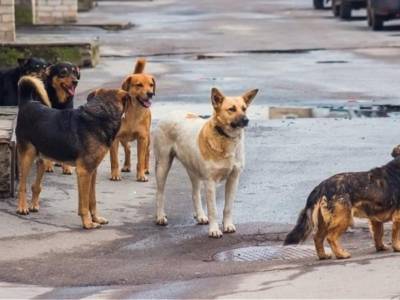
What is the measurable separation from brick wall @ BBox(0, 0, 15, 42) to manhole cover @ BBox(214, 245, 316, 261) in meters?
16.5

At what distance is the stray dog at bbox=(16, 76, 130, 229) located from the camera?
1116 cm

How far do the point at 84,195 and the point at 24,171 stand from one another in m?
0.77

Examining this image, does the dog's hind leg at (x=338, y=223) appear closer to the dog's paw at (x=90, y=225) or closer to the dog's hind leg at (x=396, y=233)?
the dog's hind leg at (x=396, y=233)

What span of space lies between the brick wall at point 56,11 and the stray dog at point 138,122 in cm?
2438

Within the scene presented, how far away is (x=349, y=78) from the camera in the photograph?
21.7 m

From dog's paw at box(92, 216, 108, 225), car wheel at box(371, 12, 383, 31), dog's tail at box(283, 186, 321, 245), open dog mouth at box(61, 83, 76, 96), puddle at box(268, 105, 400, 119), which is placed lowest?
car wheel at box(371, 12, 383, 31)

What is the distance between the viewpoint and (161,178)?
11.4 metres

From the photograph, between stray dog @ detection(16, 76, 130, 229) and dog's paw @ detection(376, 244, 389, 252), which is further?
stray dog @ detection(16, 76, 130, 229)

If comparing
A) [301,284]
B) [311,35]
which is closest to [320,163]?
[301,284]

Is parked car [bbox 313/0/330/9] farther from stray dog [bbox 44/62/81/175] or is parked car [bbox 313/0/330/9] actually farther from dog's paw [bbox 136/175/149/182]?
dog's paw [bbox 136/175/149/182]

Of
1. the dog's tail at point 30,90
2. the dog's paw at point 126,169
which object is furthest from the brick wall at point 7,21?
the dog's tail at point 30,90

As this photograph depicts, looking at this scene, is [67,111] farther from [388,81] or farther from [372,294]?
[388,81]

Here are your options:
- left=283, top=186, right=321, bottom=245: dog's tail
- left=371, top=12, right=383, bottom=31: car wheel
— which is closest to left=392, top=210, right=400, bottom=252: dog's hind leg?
left=283, top=186, right=321, bottom=245: dog's tail

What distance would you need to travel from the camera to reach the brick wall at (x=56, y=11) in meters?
37.3
